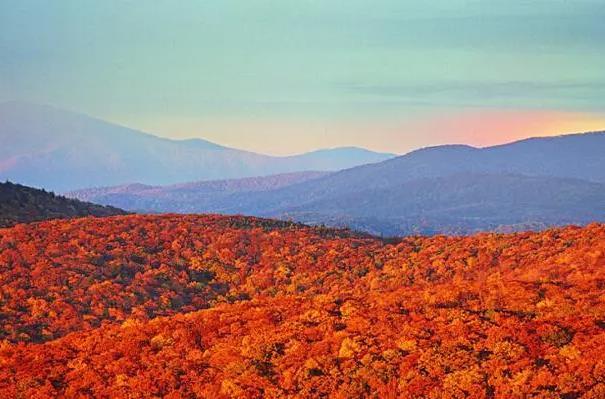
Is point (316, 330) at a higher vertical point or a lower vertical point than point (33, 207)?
lower

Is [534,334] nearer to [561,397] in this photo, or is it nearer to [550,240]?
[561,397]

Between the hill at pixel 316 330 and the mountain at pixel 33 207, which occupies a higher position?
the mountain at pixel 33 207

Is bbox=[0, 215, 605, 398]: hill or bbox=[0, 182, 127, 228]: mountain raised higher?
bbox=[0, 182, 127, 228]: mountain

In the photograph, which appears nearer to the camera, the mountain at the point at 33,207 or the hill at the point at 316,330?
the hill at the point at 316,330

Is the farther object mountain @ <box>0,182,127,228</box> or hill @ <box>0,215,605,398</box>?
mountain @ <box>0,182,127,228</box>
